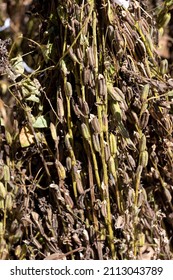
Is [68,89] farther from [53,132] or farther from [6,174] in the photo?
[6,174]

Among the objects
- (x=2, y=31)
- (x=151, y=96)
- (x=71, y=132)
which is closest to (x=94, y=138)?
(x=71, y=132)

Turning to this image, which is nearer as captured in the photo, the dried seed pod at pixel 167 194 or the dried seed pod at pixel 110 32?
the dried seed pod at pixel 110 32

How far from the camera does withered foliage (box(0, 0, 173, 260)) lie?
3.35 ft

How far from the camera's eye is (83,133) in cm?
103

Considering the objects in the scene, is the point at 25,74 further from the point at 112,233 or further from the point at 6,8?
the point at 112,233

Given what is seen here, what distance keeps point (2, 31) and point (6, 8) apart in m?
0.08

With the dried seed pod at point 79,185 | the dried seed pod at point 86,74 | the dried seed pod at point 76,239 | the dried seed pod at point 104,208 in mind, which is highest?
the dried seed pod at point 86,74

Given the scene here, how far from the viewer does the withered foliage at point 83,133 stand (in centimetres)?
102

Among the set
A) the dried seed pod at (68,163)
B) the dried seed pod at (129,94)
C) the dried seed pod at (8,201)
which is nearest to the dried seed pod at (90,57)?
the dried seed pod at (129,94)

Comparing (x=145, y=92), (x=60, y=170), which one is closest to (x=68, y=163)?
(x=60, y=170)

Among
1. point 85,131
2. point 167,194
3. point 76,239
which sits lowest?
point 76,239

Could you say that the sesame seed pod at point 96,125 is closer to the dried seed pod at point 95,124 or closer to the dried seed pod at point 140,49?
the dried seed pod at point 95,124

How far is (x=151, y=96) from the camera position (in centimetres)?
107
